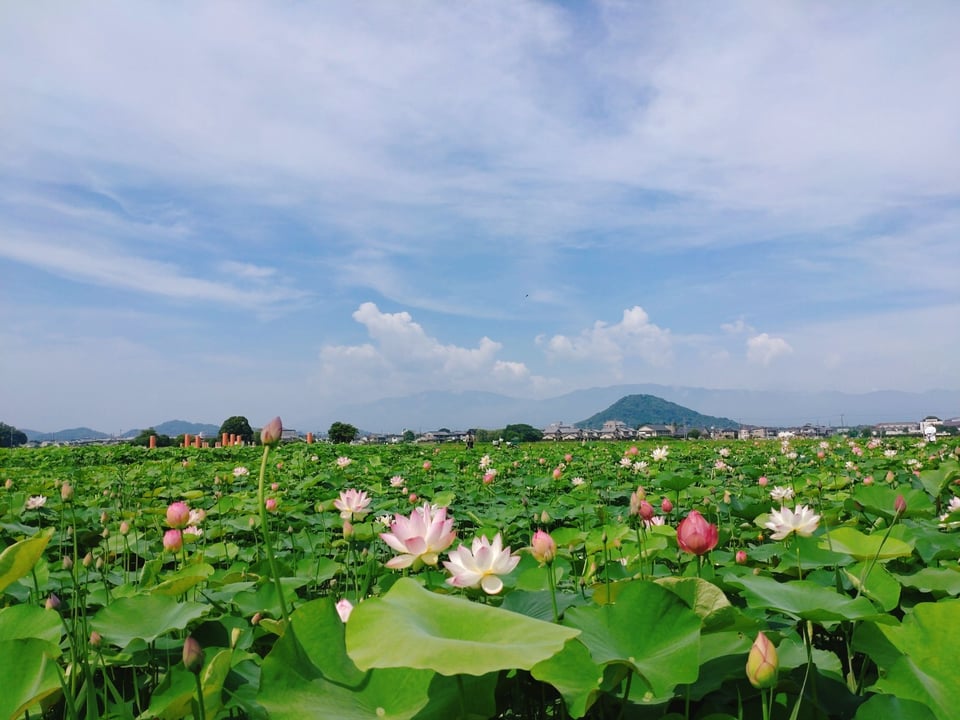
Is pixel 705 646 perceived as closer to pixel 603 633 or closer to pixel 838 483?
pixel 603 633

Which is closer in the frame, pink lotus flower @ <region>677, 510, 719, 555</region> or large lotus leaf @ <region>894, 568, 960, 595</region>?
pink lotus flower @ <region>677, 510, 719, 555</region>

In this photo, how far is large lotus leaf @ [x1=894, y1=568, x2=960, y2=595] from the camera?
1559 millimetres

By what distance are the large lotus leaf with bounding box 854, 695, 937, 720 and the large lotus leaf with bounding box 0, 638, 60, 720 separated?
1195 millimetres

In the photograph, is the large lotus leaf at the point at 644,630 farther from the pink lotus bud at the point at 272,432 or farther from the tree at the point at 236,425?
the tree at the point at 236,425

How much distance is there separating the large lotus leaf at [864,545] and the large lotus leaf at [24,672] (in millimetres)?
1737

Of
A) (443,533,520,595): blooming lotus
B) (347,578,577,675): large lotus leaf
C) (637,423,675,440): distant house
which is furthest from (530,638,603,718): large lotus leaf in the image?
(637,423,675,440): distant house

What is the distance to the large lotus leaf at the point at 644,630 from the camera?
2.98 feet

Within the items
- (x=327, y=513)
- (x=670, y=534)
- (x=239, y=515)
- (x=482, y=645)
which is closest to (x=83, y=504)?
(x=239, y=515)

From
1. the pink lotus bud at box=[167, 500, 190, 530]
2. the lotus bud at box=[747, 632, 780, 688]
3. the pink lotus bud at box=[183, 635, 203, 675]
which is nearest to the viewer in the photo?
the lotus bud at box=[747, 632, 780, 688]

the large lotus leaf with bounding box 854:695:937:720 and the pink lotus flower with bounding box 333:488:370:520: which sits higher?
the pink lotus flower with bounding box 333:488:370:520

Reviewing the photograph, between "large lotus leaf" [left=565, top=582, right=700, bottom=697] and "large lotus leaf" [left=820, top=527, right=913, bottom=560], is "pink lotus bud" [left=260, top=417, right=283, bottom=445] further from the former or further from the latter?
"large lotus leaf" [left=820, top=527, right=913, bottom=560]

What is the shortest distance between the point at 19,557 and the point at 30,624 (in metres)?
0.36

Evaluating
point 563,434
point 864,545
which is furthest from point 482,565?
point 563,434

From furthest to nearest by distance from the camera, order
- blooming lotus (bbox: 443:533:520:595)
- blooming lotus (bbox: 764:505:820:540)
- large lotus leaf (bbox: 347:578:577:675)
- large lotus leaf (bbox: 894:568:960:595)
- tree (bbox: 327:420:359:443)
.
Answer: tree (bbox: 327:420:359:443) → blooming lotus (bbox: 764:505:820:540) → large lotus leaf (bbox: 894:568:960:595) → blooming lotus (bbox: 443:533:520:595) → large lotus leaf (bbox: 347:578:577:675)
